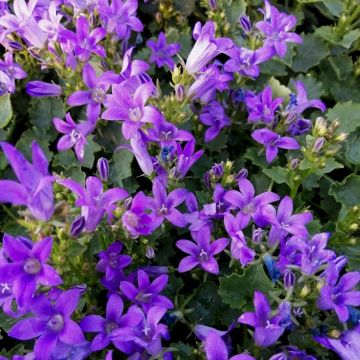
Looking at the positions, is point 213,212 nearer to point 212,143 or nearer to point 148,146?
point 148,146

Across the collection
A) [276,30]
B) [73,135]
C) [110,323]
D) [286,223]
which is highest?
[276,30]

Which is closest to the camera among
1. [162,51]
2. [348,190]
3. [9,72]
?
[9,72]

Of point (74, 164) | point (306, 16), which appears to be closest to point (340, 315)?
point (74, 164)

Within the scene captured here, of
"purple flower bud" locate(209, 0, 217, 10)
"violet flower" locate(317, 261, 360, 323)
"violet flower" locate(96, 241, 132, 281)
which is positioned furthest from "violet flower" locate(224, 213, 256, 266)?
"purple flower bud" locate(209, 0, 217, 10)

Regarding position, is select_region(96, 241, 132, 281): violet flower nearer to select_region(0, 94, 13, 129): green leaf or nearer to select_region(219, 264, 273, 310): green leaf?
select_region(219, 264, 273, 310): green leaf

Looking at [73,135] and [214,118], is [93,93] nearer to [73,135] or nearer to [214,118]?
[73,135]

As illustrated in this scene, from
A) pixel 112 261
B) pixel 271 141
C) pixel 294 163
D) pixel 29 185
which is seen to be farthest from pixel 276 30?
pixel 29 185
